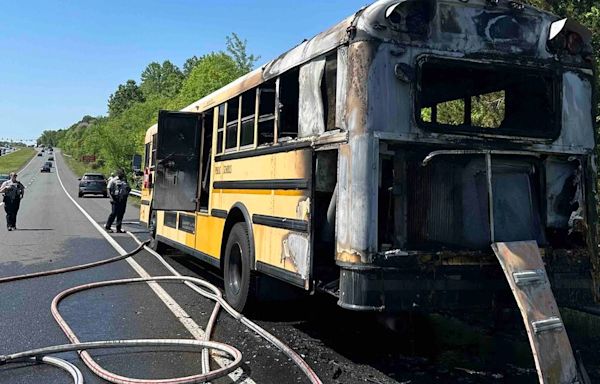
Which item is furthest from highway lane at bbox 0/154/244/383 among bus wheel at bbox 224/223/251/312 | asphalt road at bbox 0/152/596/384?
bus wheel at bbox 224/223/251/312

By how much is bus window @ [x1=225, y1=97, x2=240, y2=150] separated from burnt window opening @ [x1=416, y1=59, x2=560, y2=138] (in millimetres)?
2274

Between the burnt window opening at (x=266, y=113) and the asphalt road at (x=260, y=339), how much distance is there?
1851 millimetres

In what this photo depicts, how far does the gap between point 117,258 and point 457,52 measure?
25.5ft

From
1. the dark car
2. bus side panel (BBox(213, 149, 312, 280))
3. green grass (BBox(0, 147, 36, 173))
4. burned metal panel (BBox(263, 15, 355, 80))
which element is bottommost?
bus side panel (BBox(213, 149, 312, 280))

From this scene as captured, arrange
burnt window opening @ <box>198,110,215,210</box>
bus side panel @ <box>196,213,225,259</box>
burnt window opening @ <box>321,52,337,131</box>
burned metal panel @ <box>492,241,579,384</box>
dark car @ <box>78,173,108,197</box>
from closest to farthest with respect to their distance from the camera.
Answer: burned metal panel @ <box>492,241,579,384</box> → burnt window opening @ <box>321,52,337,131</box> → bus side panel @ <box>196,213,225,259</box> → burnt window opening @ <box>198,110,215,210</box> → dark car @ <box>78,173,108,197</box>

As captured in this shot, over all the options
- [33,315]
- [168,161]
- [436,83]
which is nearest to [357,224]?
[436,83]

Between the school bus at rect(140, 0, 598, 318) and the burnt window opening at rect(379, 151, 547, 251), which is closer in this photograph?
the school bus at rect(140, 0, 598, 318)

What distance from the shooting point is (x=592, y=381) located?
4.48 metres

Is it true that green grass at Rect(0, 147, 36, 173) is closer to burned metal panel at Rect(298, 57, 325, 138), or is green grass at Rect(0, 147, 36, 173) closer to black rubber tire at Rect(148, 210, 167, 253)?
black rubber tire at Rect(148, 210, 167, 253)

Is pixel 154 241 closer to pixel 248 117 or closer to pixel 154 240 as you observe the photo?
pixel 154 240

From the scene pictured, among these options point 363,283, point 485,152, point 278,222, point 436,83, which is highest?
point 436,83

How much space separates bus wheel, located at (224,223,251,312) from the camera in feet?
20.0

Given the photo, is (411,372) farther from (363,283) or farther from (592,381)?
(592,381)

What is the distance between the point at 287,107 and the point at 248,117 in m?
1.00
